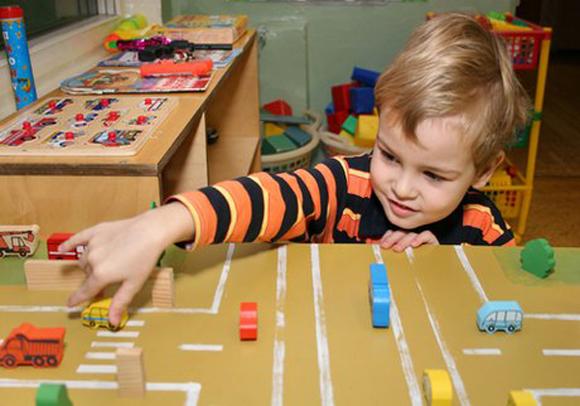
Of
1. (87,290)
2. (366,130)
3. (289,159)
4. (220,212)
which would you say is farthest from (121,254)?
(366,130)

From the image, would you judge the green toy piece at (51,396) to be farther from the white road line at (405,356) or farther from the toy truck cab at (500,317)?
the toy truck cab at (500,317)

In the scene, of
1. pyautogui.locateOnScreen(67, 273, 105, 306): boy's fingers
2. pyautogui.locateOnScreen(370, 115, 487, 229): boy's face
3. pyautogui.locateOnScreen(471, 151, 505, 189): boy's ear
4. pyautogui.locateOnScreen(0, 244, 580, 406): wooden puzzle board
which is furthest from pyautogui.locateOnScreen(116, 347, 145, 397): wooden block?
pyautogui.locateOnScreen(471, 151, 505, 189): boy's ear

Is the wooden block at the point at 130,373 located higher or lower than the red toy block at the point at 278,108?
higher

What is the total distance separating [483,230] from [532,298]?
1.08 feet

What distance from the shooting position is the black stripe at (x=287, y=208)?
842mm

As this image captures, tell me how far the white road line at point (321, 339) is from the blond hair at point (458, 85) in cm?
22

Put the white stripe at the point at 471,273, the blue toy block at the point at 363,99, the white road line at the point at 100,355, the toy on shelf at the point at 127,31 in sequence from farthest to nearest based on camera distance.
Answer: the blue toy block at the point at 363,99 → the toy on shelf at the point at 127,31 → the white stripe at the point at 471,273 → the white road line at the point at 100,355

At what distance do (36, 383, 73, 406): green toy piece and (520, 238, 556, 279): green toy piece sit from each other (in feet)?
1.78

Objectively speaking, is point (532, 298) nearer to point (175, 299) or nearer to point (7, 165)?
point (175, 299)

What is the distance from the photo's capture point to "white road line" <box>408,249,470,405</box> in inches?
21.5

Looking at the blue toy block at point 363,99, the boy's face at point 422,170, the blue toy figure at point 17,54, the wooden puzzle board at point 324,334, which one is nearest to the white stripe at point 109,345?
the wooden puzzle board at point 324,334

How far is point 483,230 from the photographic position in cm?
103

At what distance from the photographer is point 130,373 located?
0.54 metres

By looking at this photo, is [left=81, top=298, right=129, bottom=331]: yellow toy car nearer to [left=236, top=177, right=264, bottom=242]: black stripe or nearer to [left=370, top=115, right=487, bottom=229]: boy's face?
[left=236, top=177, right=264, bottom=242]: black stripe
